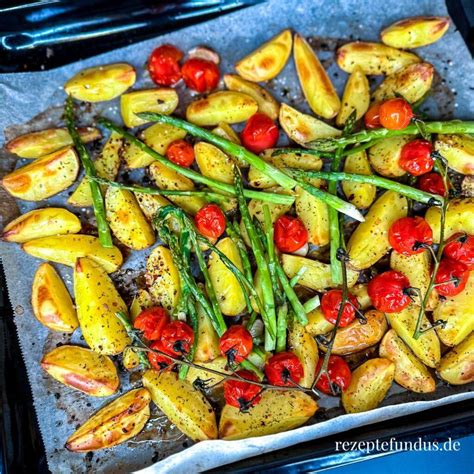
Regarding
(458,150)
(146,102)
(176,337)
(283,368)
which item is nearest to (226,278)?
(176,337)

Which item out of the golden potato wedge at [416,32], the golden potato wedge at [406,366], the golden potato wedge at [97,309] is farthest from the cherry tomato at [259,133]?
the golden potato wedge at [406,366]

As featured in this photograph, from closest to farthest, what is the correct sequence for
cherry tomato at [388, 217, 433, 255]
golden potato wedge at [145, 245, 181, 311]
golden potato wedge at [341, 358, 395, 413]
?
1. cherry tomato at [388, 217, 433, 255]
2. golden potato wedge at [341, 358, 395, 413]
3. golden potato wedge at [145, 245, 181, 311]

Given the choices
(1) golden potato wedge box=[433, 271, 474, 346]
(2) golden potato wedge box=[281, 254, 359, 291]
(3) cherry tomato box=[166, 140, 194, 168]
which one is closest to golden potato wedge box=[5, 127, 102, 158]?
(3) cherry tomato box=[166, 140, 194, 168]

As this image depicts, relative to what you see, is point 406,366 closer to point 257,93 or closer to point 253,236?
point 253,236

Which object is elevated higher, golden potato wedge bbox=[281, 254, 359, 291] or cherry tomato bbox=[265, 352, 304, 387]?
golden potato wedge bbox=[281, 254, 359, 291]

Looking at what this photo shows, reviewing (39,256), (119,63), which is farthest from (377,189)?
(39,256)

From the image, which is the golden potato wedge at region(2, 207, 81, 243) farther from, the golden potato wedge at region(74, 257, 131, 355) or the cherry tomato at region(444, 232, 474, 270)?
the cherry tomato at region(444, 232, 474, 270)

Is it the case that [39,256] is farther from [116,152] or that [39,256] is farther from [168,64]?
[168,64]
